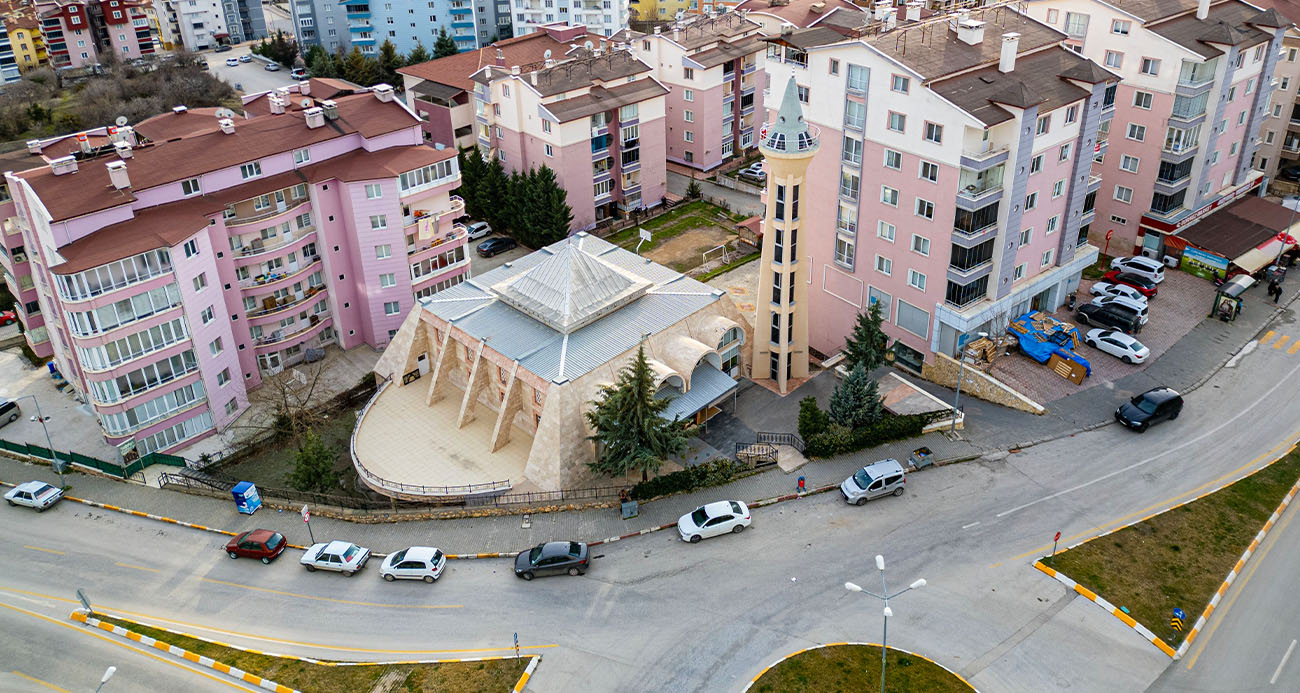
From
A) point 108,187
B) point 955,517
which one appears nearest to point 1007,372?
point 955,517

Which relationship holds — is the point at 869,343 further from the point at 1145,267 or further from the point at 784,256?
the point at 1145,267

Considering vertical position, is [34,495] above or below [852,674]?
below

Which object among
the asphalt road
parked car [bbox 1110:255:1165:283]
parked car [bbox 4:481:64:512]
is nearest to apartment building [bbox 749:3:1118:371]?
parked car [bbox 1110:255:1165:283]

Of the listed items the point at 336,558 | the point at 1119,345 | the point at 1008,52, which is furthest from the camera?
the point at 1119,345

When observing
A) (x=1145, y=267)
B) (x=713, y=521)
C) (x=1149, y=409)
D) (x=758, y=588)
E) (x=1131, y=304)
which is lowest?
(x=758, y=588)

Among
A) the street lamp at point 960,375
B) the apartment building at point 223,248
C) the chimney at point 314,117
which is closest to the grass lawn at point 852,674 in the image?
the street lamp at point 960,375

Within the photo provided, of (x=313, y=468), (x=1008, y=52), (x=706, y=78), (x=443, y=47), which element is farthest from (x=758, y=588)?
(x=443, y=47)

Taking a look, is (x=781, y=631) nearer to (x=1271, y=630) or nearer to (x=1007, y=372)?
(x=1271, y=630)
